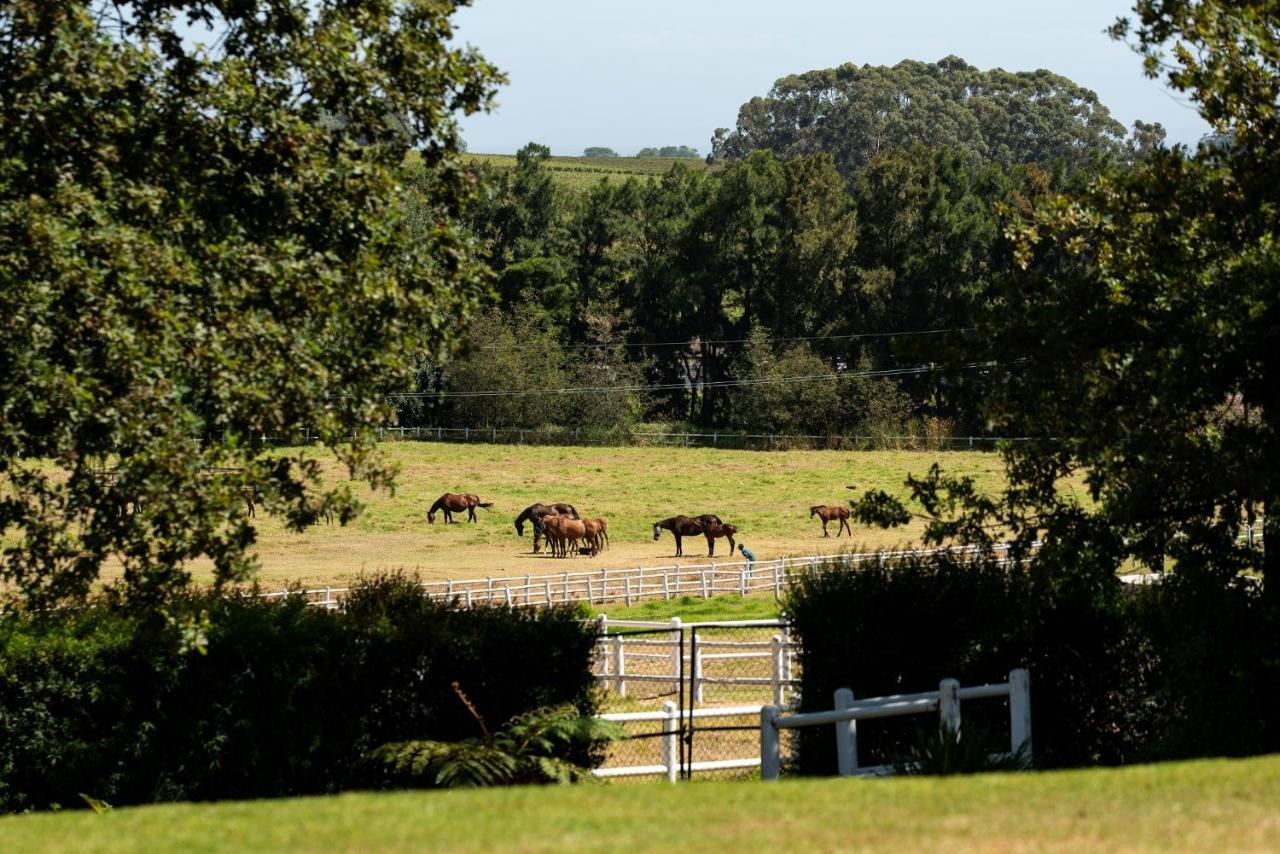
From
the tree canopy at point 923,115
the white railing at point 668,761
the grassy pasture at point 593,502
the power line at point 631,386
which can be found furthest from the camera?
the tree canopy at point 923,115

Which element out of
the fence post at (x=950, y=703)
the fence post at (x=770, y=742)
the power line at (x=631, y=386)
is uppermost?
the power line at (x=631, y=386)

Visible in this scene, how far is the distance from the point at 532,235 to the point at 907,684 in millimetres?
84606

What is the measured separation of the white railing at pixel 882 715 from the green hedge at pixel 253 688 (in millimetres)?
2651

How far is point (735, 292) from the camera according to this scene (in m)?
99.9

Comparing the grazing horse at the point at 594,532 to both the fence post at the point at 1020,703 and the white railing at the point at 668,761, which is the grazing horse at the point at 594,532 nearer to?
the white railing at the point at 668,761

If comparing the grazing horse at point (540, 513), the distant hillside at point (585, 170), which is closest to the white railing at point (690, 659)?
the grazing horse at point (540, 513)

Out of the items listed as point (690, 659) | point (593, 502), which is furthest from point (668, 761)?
point (593, 502)

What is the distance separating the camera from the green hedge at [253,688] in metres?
12.1

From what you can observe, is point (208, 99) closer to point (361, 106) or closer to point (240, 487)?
point (361, 106)

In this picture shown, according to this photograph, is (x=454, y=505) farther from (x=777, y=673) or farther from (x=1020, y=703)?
(x=1020, y=703)

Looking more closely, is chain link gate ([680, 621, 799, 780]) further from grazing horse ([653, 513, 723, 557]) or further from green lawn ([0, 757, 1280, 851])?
grazing horse ([653, 513, 723, 557])

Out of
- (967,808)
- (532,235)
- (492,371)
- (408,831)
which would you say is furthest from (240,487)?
(532,235)

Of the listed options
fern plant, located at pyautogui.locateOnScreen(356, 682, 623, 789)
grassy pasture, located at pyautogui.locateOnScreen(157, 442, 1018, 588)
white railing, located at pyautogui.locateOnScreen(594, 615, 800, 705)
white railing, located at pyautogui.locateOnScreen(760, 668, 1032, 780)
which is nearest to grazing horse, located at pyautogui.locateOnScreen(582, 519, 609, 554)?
grassy pasture, located at pyautogui.locateOnScreen(157, 442, 1018, 588)

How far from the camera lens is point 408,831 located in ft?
24.4
